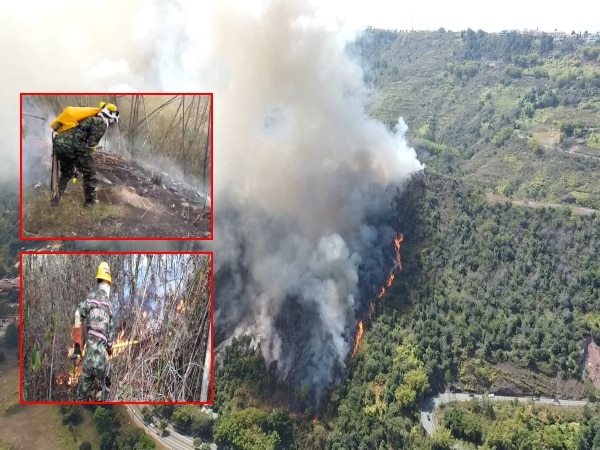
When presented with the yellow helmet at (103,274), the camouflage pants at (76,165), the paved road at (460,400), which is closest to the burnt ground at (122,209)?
the camouflage pants at (76,165)

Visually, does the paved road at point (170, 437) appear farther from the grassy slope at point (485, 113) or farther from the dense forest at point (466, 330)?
the grassy slope at point (485, 113)

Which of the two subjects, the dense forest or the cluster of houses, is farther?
the cluster of houses

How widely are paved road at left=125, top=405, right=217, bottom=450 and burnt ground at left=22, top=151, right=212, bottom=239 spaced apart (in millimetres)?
31831

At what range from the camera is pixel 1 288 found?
52781 mm

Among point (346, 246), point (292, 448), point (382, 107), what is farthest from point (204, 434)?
point (382, 107)

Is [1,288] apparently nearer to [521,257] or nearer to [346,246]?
[346,246]

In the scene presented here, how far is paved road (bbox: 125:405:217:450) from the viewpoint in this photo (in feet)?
148

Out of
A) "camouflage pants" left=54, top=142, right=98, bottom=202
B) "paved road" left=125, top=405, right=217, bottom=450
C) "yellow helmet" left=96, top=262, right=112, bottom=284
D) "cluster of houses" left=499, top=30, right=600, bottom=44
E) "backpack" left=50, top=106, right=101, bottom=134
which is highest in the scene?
"cluster of houses" left=499, top=30, right=600, bottom=44

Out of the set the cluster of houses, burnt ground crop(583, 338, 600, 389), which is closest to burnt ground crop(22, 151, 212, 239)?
burnt ground crop(583, 338, 600, 389)

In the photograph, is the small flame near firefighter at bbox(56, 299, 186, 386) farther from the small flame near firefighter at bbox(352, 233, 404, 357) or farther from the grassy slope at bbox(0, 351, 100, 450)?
the small flame near firefighter at bbox(352, 233, 404, 357)

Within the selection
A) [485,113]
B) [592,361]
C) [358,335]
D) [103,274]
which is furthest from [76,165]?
[485,113]

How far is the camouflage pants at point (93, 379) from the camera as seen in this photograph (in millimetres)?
16094

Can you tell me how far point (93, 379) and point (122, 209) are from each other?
5.69 meters

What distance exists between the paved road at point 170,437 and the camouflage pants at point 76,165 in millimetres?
33581
